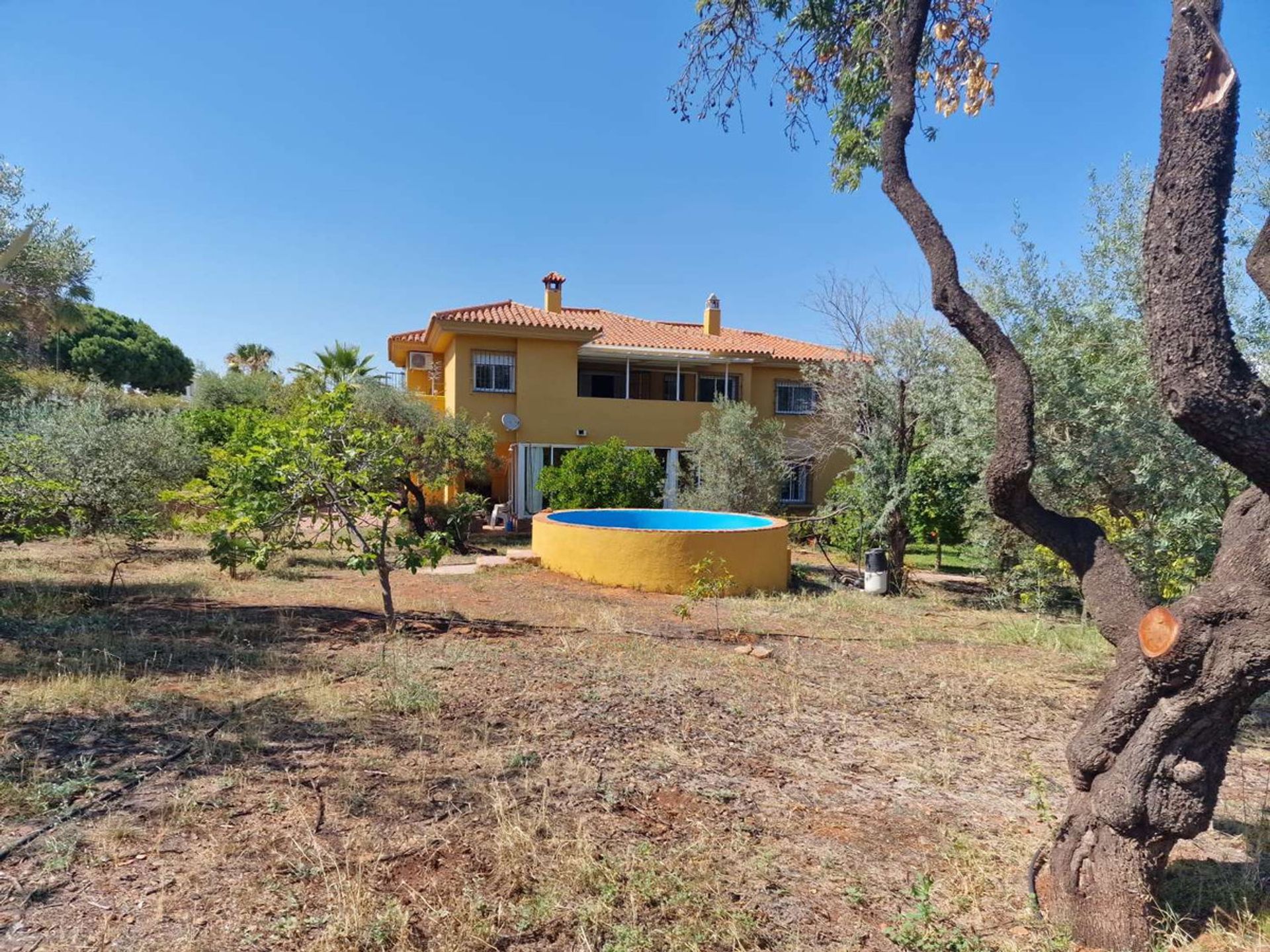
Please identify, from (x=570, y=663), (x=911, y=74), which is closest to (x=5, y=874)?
(x=570, y=663)

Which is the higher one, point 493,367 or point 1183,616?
point 493,367

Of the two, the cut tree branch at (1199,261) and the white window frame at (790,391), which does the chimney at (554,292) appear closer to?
the white window frame at (790,391)

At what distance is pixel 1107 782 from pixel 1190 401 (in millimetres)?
1582

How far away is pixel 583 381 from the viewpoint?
25266 millimetres

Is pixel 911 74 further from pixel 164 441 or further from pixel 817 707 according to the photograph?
pixel 164 441

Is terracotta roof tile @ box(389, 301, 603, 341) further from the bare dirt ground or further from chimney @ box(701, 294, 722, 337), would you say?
the bare dirt ground

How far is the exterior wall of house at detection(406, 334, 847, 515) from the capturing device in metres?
21.0

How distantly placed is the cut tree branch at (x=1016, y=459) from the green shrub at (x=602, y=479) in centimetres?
1494

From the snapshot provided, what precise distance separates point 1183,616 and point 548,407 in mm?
19467

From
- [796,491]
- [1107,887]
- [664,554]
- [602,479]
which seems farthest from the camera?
[796,491]

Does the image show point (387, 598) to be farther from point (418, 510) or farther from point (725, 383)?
point (725, 383)

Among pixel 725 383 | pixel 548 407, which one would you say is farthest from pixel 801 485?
pixel 548 407

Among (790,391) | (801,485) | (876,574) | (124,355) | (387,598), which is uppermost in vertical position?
(124,355)

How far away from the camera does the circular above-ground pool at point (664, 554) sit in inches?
496
